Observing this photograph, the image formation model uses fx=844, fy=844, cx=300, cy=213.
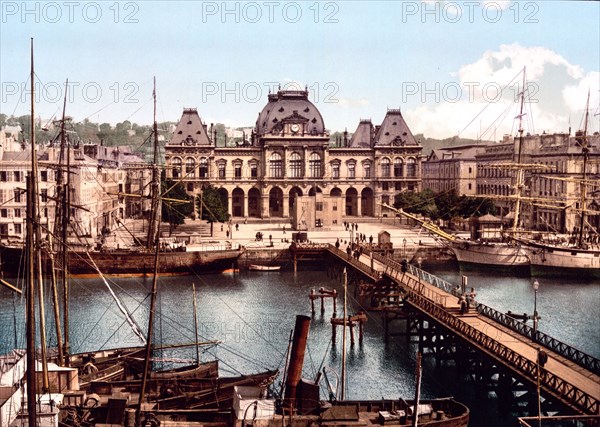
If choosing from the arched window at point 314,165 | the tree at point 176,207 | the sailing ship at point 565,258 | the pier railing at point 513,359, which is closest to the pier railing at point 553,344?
the pier railing at point 513,359

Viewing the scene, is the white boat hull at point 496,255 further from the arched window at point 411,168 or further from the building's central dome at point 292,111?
the building's central dome at point 292,111

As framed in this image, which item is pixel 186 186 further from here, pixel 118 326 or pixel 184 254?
pixel 118 326

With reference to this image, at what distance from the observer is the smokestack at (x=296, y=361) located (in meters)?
33.0

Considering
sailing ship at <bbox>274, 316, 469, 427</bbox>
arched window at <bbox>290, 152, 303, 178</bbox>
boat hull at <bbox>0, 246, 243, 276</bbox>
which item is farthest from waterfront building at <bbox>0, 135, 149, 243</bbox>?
sailing ship at <bbox>274, 316, 469, 427</bbox>

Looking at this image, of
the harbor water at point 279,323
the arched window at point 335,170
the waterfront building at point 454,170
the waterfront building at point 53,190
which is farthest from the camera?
the arched window at point 335,170

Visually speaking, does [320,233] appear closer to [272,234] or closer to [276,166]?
[272,234]

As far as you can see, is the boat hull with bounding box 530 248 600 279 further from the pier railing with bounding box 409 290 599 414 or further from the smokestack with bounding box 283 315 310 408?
the smokestack with bounding box 283 315 310 408

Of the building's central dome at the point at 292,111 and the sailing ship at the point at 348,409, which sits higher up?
the building's central dome at the point at 292,111

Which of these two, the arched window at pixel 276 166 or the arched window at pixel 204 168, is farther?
the arched window at pixel 276 166

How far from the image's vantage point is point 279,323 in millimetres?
60031

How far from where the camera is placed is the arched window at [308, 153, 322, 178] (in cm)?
14600

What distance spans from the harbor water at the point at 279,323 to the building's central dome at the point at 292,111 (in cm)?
6207

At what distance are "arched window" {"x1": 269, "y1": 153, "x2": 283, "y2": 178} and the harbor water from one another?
58.9m

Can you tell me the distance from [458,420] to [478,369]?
12041mm
